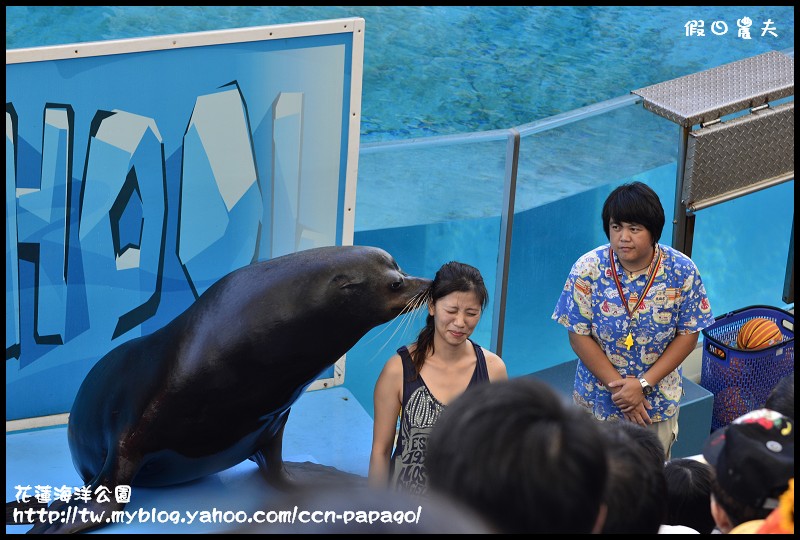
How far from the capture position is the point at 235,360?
3197 mm

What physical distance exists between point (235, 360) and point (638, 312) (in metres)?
1.70

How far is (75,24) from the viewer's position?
43.1 feet

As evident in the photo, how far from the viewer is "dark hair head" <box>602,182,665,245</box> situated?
3.91 meters

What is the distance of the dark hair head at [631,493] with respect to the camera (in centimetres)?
205

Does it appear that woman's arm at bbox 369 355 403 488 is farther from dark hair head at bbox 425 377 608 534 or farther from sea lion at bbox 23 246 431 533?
dark hair head at bbox 425 377 608 534

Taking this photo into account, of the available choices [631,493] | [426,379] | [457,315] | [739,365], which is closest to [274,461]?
[426,379]

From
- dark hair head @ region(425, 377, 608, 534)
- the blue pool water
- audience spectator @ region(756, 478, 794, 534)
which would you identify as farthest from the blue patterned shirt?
the blue pool water

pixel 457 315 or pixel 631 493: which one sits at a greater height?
pixel 631 493

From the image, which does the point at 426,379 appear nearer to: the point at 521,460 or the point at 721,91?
the point at 521,460

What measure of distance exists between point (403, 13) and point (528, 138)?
1027 centimetres

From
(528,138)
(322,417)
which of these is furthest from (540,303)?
(322,417)

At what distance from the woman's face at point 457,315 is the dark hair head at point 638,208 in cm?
85

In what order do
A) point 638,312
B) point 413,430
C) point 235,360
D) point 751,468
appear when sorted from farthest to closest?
point 638,312, point 413,430, point 235,360, point 751,468

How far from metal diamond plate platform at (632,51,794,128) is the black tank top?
2167 millimetres
